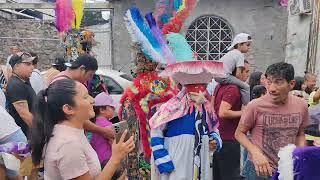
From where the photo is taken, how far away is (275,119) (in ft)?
10.9

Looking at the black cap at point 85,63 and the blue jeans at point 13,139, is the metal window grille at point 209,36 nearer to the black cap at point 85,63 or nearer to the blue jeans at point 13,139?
the black cap at point 85,63


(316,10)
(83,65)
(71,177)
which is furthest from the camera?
(316,10)

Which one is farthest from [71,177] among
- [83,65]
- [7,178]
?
[83,65]

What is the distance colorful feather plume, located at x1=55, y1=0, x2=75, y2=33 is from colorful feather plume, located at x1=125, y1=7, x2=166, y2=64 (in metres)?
2.74

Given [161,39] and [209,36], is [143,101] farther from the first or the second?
[209,36]

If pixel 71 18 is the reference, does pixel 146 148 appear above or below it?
below

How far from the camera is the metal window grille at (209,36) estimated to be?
13.4 metres

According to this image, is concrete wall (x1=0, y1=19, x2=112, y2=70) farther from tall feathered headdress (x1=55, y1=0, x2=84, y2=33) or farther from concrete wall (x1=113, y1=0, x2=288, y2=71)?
tall feathered headdress (x1=55, y1=0, x2=84, y2=33)

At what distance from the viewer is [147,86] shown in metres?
4.46

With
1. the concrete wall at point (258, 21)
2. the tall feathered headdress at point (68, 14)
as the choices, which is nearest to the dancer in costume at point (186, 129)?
the tall feathered headdress at point (68, 14)

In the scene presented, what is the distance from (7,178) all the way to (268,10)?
11.8 metres

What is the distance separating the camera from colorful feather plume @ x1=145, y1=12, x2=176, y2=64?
408cm

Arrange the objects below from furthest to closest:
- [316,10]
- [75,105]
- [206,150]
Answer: [316,10] → [206,150] → [75,105]

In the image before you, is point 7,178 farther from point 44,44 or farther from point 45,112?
point 44,44
